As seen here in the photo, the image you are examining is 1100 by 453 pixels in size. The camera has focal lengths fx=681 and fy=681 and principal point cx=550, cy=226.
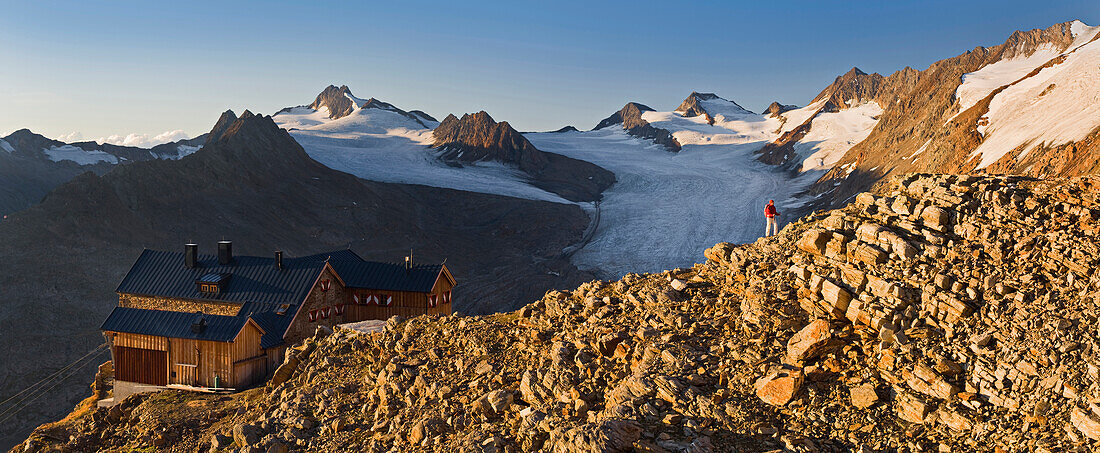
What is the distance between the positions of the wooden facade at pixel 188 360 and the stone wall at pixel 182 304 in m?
5.14

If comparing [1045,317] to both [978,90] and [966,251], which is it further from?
[978,90]

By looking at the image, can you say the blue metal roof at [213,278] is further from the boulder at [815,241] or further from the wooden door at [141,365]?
the boulder at [815,241]

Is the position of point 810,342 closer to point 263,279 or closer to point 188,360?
point 188,360

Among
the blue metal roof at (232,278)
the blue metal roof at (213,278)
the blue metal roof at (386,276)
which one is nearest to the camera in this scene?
the blue metal roof at (232,278)

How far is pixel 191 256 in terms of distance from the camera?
31.2m

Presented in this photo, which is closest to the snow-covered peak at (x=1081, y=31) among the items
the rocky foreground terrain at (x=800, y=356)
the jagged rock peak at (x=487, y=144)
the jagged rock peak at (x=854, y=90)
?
the jagged rock peak at (x=854, y=90)

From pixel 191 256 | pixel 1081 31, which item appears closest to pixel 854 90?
pixel 1081 31

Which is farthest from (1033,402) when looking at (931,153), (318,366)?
(931,153)

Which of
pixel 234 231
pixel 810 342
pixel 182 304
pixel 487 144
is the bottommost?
pixel 234 231

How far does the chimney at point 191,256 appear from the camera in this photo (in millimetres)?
31094

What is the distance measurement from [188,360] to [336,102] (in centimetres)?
16673

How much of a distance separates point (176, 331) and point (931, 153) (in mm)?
65702

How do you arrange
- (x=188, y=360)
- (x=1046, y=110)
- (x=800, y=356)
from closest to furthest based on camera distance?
(x=800, y=356) → (x=188, y=360) → (x=1046, y=110)

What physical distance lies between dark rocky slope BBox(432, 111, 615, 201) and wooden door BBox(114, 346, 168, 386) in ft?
284
